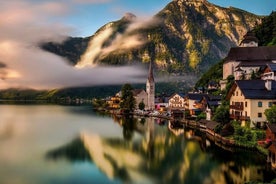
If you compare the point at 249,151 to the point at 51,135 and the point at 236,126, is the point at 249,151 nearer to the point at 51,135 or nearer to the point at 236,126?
the point at 236,126

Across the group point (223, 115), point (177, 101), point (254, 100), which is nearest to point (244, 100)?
point (254, 100)

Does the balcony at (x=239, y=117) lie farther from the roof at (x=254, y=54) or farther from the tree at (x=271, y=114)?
the roof at (x=254, y=54)

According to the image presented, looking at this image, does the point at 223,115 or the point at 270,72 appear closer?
the point at 223,115

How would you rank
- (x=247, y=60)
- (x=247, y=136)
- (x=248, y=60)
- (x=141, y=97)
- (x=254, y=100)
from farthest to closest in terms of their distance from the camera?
(x=141, y=97) → (x=247, y=60) → (x=248, y=60) → (x=254, y=100) → (x=247, y=136)

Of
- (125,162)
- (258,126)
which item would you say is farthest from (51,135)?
(258,126)

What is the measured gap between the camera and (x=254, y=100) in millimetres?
49000

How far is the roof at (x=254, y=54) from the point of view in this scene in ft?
267

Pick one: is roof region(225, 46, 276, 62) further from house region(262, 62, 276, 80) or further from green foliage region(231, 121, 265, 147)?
green foliage region(231, 121, 265, 147)

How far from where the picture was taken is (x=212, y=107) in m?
72.9

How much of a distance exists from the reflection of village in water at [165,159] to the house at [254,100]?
6681 mm

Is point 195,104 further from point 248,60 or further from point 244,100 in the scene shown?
point 244,100

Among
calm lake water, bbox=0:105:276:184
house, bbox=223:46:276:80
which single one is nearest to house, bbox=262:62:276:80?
house, bbox=223:46:276:80

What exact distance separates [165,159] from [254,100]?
16.7 m

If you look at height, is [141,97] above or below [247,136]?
above
